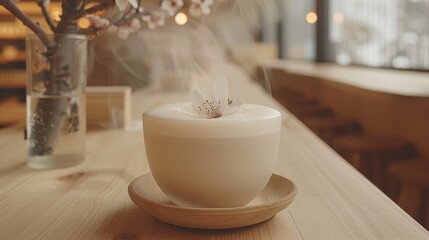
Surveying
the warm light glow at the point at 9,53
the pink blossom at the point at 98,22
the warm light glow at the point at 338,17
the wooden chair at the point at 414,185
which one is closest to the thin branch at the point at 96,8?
the pink blossom at the point at 98,22

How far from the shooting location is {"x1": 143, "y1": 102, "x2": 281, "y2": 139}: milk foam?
1.76 ft

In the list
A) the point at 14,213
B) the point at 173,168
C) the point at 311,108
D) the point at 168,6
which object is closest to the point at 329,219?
the point at 173,168

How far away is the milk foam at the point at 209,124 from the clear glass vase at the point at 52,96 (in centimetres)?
37

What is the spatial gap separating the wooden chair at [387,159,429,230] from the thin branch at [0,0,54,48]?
5.50ft

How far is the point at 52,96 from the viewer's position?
89 cm

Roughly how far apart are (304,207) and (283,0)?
754 centimetres

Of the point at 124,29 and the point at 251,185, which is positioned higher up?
the point at 124,29

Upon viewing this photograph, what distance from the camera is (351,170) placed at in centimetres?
85

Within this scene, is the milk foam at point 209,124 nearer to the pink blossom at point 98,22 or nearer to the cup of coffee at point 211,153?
the cup of coffee at point 211,153

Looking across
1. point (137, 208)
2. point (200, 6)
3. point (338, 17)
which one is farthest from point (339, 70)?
point (137, 208)

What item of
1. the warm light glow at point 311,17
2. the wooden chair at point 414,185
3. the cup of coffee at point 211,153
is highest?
the warm light glow at point 311,17

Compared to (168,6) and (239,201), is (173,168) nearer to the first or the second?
(239,201)

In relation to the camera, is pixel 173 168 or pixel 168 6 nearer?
pixel 173 168

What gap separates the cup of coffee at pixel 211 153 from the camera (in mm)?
541
